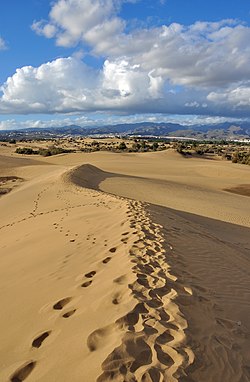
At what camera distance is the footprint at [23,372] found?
12.0 feet

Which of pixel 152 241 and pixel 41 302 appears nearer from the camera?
pixel 41 302

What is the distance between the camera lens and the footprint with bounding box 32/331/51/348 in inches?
169

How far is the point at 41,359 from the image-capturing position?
396 centimetres

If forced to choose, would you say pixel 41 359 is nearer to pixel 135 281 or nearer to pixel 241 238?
pixel 135 281

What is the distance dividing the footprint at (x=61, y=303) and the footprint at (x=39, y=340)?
724 millimetres

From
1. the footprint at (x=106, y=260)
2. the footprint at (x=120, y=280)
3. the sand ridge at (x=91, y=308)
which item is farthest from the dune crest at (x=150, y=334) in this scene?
the footprint at (x=106, y=260)

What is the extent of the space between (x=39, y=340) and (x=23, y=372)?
0.64 meters

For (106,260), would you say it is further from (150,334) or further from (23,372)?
(23,372)

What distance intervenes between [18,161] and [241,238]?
37.6 metres

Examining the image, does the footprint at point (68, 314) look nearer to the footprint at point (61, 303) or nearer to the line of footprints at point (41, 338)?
the line of footprints at point (41, 338)

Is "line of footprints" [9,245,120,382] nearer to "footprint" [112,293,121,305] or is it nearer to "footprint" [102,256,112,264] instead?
"footprint" [112,293,121,305]

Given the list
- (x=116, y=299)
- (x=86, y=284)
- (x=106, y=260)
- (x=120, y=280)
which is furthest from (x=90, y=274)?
(x=116, y=299)

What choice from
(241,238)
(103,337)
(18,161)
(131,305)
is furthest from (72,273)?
(18,161)

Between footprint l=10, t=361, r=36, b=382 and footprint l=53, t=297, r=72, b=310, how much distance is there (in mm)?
1364
